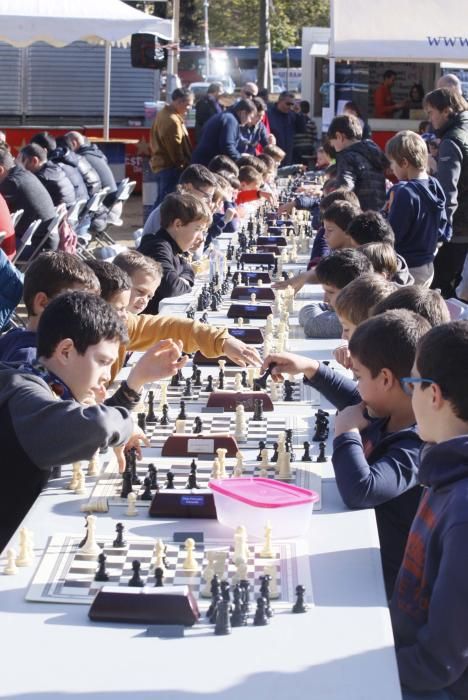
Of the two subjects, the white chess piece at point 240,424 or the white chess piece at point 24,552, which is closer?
the white chess piece at point 24,552

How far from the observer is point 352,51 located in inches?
480

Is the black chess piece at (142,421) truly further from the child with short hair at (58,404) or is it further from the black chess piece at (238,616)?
the black chess piece at (238,616)

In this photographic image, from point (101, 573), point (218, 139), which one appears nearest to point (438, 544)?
point (101, 573)

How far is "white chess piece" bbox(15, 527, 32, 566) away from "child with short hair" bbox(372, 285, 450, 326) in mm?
1624

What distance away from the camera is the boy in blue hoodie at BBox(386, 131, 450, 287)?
7336 millimetres

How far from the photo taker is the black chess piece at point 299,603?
2357 mm

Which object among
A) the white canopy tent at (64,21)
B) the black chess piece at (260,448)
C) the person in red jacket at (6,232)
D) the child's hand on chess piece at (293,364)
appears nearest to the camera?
the black chess piece at (260,448)

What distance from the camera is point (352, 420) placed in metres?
3.18

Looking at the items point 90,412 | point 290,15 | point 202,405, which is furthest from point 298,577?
point 290,15

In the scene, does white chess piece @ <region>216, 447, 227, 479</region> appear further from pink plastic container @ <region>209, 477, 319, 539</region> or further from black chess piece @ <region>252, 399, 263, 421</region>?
black chess piece @ <region>252, 399, 263, 421</region>

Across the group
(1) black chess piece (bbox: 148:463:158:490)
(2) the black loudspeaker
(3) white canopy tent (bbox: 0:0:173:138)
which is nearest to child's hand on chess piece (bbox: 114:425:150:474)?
(1) black chess piece (bbox: 148:463:158:490)

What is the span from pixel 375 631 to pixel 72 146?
11.5 meters

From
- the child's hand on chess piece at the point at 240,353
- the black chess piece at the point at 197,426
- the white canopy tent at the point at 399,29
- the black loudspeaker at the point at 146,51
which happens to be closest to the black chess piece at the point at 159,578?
the black chess piece at the point at 197,426

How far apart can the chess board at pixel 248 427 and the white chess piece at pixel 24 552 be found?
1.01 meters
